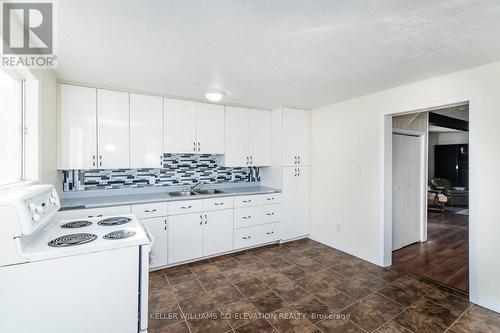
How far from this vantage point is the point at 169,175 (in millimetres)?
3783

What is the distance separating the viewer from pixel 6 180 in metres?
1.77

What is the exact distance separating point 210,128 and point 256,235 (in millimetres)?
1842

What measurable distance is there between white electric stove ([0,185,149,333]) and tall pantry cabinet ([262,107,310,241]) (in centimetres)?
280

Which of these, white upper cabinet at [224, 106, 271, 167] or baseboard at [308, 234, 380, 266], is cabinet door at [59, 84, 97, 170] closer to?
white upper cabinet at [224, 106, 271, 167]

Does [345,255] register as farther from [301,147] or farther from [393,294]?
[301,147]

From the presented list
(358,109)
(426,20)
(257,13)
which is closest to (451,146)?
(358,109)

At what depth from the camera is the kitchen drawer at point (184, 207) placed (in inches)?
125

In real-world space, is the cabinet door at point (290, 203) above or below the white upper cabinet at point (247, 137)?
below

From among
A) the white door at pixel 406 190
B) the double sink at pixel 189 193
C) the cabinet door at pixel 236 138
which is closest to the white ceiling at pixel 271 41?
the cabinet door at pixel 236 138

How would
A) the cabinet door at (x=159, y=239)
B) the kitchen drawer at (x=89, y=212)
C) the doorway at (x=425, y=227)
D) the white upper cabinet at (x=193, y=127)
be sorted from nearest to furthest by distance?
1. the kitchen drawer at (x=89, y=212)
2. the cabinet door at (x=159, y=239)
3. the doorway at (x=425, y=227)
4. the white upper cabinet at (x=193, y=127)

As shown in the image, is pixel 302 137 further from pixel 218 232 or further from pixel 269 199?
pixel 218 232

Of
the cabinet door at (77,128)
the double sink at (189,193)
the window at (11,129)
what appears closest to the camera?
A: the window at (11,129)

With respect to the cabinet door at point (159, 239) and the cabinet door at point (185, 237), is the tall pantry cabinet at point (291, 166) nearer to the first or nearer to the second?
the cabinet door at point (185, 237)

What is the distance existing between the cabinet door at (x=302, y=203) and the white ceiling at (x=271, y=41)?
5.82 feet
